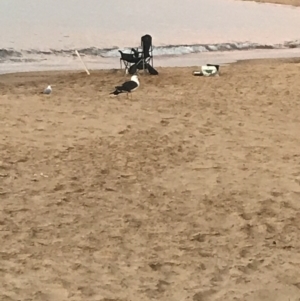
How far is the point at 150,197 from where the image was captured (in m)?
2.30

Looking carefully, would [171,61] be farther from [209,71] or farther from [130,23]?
[209,71]

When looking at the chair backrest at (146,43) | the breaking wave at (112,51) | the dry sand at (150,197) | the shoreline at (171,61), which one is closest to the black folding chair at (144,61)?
the chair backrest at (146,43)

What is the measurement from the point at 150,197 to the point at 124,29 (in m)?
5.82

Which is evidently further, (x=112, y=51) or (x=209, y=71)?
(x=112, y=51)

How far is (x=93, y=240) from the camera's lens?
6.40 feet

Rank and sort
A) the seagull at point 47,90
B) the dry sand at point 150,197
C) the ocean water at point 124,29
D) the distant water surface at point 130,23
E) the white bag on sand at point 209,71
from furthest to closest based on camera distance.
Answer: the distant water surface at point 130,23, the ocean water at point 124,29, the white bag on sand at point 209,71, the seagull at point 47,90, the dry sand at point 150,197

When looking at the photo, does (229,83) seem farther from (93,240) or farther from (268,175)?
(93,240)

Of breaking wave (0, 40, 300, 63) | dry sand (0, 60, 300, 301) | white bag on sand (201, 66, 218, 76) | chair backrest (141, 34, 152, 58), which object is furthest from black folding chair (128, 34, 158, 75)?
breaking wave (0, 40, 300, 63)

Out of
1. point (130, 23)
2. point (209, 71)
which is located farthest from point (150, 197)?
point (130, 23)

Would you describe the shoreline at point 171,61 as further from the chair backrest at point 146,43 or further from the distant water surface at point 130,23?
the chair backrest at point 146,43

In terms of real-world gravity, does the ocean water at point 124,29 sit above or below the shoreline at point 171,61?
above

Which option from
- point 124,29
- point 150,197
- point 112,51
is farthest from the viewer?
point 124,29

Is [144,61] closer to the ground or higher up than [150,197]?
higher up

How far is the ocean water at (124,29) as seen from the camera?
278 inches
